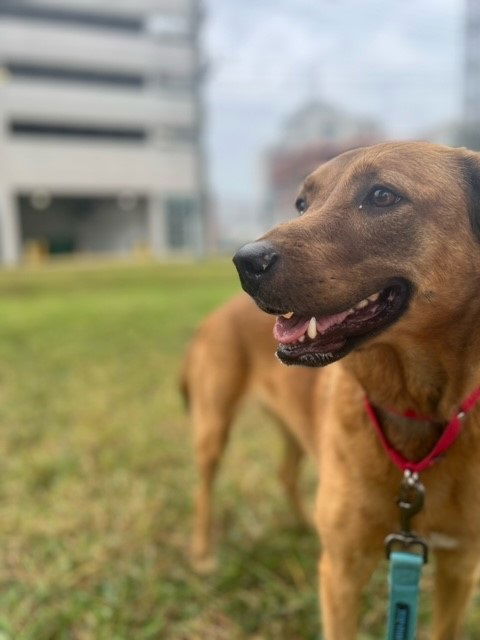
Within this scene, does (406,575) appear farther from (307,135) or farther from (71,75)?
(71,75)

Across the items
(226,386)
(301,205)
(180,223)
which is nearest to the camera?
(301,205)

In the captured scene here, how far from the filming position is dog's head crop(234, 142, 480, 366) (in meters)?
1.58

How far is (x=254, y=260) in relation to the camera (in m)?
1.55

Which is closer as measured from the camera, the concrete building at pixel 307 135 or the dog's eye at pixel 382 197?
the dog's eye at pixel 382 197

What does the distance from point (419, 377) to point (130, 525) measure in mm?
2033

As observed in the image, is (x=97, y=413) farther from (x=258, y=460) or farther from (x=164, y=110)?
(x=164, y=110)

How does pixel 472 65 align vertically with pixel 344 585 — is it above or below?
above

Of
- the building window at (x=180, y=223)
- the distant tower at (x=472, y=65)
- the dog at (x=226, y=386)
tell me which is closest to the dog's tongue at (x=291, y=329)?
the dog at (x=226, y=386)

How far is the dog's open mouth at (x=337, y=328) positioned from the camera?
5.27 feet

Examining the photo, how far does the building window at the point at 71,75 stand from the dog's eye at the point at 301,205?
38.9 metres

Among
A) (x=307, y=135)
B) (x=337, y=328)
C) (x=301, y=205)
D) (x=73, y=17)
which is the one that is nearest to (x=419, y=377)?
(x=337, y=328)

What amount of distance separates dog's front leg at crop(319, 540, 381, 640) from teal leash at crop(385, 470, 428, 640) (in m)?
0.20

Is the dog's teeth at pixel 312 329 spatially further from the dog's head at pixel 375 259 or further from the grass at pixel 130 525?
the grass at pixel 130 525

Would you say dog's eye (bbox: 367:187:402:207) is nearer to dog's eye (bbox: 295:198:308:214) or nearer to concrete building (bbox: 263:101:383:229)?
dog's eye (bbox: 295:198:308:214)
